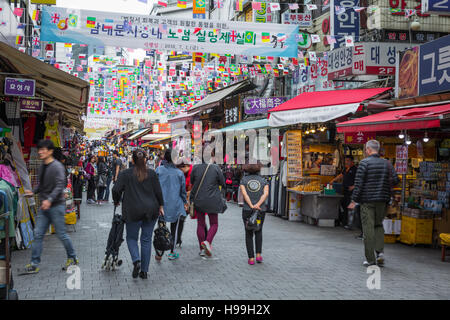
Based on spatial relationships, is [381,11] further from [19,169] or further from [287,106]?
[19,169]

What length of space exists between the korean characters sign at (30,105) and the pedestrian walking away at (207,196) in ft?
13.9

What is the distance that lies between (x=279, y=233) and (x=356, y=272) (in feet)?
13.9

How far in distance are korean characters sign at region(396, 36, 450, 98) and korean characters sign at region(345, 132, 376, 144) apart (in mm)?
1179

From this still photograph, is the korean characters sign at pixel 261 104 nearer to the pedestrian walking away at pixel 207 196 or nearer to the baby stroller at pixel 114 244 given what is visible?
the pedestrian walking away at pixel 207 196

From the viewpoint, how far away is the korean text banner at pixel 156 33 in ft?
37.3

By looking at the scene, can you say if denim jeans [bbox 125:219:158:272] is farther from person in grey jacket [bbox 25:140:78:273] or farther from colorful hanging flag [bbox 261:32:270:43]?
colorful hanging flag [bbox 261:32:270:43]

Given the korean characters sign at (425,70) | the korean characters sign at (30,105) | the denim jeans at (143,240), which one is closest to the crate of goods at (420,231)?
the korean characters sign at (425,70)

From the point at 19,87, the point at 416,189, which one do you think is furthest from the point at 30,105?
the point at 416,189

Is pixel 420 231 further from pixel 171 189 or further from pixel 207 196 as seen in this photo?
pixel 171 189

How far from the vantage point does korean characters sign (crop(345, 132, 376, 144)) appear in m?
11.5

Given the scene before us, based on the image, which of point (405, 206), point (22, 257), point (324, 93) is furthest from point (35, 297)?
point (324, 93)

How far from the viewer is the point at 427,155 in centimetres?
1107

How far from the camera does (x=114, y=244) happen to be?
6.95 metres

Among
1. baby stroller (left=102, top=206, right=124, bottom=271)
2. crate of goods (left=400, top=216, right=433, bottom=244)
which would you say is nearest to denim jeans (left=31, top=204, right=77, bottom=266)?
baby stroller (left=102, top=206, right=124, bottom=271)
